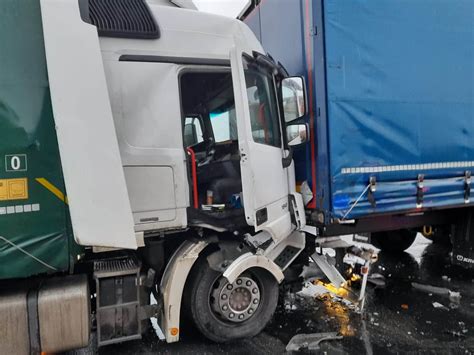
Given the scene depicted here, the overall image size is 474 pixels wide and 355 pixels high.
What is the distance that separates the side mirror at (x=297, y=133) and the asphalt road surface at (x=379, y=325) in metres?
1.82

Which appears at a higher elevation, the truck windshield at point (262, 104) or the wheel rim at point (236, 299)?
the truck windshield at point (262, 104)

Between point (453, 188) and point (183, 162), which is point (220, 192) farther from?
point (453, 188)

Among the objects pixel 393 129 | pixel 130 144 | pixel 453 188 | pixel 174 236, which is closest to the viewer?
pixel 130 144

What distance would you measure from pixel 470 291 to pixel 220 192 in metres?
3.54

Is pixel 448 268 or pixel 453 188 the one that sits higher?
pixel 453 188

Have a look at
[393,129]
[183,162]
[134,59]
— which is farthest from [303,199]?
[134,59]

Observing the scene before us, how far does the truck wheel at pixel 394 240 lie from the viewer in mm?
5961

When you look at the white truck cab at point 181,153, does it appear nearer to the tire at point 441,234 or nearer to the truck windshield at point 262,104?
the truck windshield at point 262,104

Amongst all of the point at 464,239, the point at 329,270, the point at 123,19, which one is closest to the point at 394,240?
the point at 464,239

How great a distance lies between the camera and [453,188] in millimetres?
3762

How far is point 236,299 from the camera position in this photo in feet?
10.7

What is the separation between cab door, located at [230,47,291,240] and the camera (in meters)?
2.66

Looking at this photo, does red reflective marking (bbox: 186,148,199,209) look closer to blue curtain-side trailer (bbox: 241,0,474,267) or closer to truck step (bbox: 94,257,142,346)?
truck step (bbox: 94,257,142,346)

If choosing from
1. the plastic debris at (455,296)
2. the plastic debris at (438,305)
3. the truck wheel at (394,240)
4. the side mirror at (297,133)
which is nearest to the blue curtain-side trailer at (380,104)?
the side mirror at (297,133)
